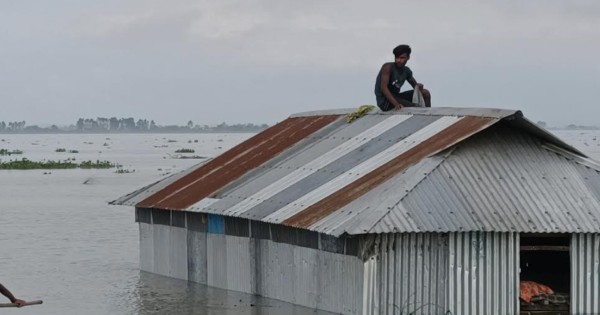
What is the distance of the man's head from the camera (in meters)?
22.3

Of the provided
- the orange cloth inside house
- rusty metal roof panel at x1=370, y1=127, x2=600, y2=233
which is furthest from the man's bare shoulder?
the orange cloth inside house

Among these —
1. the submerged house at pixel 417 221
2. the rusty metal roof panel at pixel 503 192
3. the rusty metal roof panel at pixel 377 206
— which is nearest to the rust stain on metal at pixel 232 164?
the submerged house at pixel 417 221

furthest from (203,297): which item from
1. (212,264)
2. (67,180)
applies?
(67,180)

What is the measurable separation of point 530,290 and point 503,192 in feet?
4.61

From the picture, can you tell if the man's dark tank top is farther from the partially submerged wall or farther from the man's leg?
A: the partially submerged wall

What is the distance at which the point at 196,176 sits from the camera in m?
24.5

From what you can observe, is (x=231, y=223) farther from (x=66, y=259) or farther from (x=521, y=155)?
(x=66, y=259)

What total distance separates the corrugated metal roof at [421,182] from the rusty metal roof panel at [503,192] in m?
0.01

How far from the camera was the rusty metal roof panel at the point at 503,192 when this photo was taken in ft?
57.0

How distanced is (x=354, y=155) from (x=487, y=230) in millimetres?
4043

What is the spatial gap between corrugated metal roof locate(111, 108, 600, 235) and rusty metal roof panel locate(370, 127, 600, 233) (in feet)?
0.05

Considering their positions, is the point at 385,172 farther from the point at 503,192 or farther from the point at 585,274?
the point at 585,274

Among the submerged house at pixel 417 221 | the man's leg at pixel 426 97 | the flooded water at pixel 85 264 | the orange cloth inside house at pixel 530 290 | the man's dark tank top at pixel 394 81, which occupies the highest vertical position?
the man's dark tank top at pixel 394 81

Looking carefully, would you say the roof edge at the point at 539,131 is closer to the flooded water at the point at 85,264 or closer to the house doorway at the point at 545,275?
the house doorway at the point at 545,275
